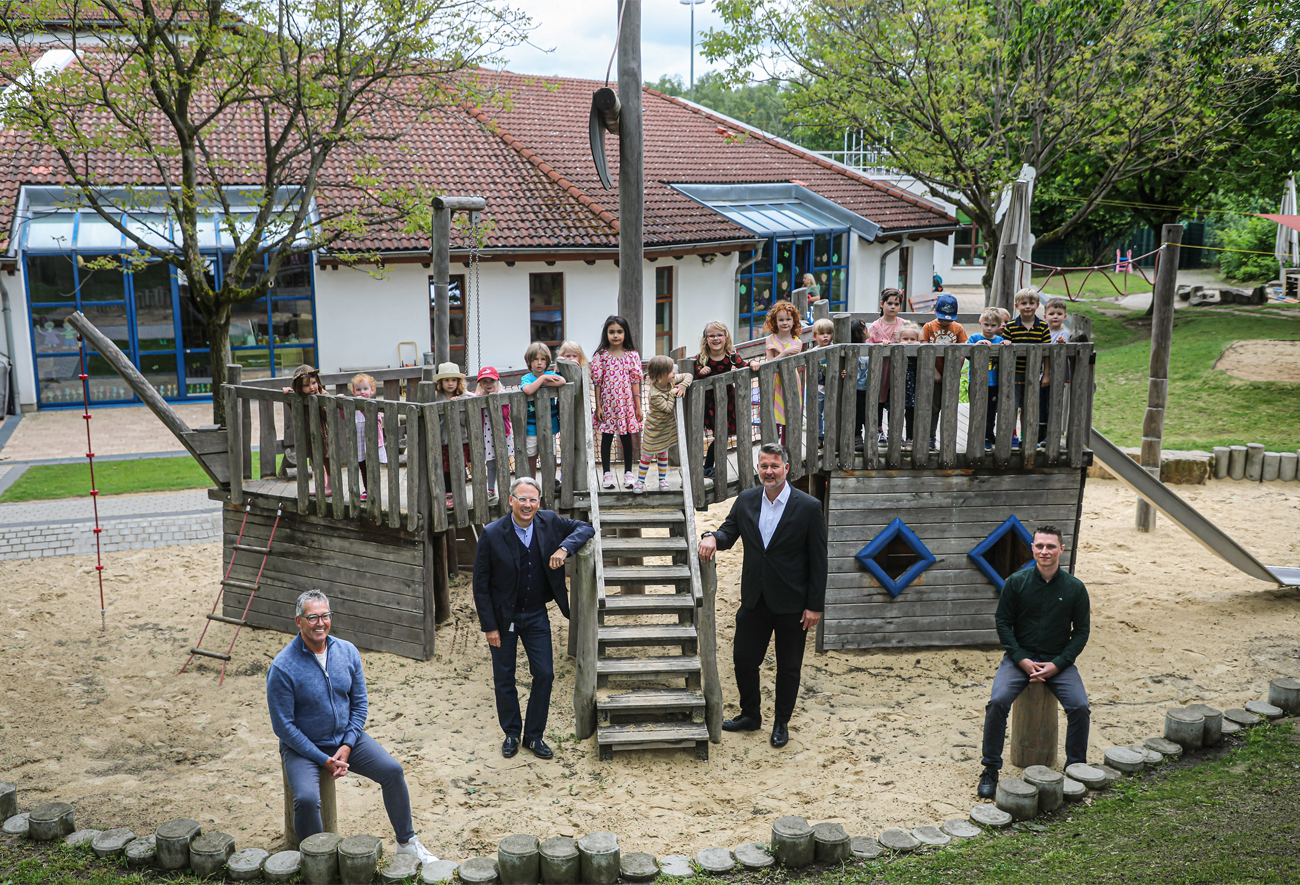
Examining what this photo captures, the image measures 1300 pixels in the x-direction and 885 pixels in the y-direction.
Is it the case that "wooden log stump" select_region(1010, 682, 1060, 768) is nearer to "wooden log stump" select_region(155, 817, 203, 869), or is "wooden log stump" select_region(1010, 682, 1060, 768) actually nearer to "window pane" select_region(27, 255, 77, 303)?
"wooden log stump" select_region(155, 817, 203, 869)

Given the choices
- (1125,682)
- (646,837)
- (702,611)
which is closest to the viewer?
(646,837)

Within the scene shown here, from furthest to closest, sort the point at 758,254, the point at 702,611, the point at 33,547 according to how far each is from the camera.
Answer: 1. the point at 758,254
2. the point at 33,547
3. the point at 702,611

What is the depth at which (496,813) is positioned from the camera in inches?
253

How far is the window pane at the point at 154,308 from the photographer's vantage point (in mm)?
19094

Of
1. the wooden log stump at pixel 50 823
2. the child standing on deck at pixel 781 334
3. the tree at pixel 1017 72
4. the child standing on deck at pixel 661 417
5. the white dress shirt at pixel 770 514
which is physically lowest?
the wooden log stump at pixel 50 823

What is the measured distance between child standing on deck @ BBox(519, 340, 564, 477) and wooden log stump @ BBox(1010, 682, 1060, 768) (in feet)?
13.1

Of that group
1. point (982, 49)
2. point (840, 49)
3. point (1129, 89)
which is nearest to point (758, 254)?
point (840, 49)

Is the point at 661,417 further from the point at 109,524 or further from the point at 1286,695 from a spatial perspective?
the point at 109,524

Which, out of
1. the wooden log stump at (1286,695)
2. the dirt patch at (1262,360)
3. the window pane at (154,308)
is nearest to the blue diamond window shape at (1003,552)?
the wooden log stump at (1286,695)

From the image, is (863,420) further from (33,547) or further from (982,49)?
(982,49)

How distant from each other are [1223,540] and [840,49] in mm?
13653

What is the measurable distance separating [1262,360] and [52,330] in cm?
2108

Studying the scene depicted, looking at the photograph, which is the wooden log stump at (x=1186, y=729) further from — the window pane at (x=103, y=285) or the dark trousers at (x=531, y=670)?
the window pane at (x=103, y=285)

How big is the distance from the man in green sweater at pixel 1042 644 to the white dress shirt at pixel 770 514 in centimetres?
149
